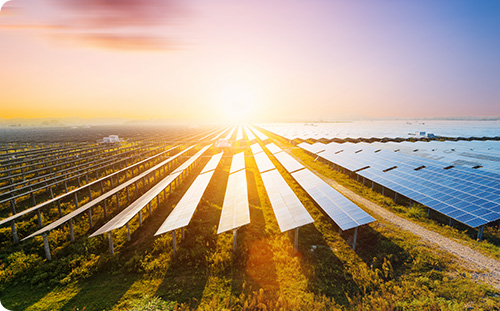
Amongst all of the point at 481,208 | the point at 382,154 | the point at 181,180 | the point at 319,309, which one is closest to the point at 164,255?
the point at 319,309

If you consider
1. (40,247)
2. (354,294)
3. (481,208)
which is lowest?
(354,294)

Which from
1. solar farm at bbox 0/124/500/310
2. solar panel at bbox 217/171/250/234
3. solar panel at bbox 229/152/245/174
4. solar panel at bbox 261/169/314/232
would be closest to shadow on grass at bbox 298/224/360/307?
solar farm at bbox 0/124/500/310

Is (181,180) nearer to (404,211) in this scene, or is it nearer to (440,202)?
(404,211)

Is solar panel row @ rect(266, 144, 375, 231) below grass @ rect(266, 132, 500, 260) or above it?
above

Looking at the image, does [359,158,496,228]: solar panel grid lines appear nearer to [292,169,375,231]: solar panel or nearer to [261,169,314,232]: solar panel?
[292,169,375,231]: solar panel

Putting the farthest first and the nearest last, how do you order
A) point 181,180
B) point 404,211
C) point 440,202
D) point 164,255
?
point 181,180 → point 404,211 → point 440,202 → point 164,255

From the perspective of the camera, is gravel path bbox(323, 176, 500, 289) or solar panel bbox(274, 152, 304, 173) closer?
gravel path bbox(323, 176, 500, 289)

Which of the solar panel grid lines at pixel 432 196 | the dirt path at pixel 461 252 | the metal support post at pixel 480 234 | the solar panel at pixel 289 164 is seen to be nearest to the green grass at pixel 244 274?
the dirt path at pixel 461 252
